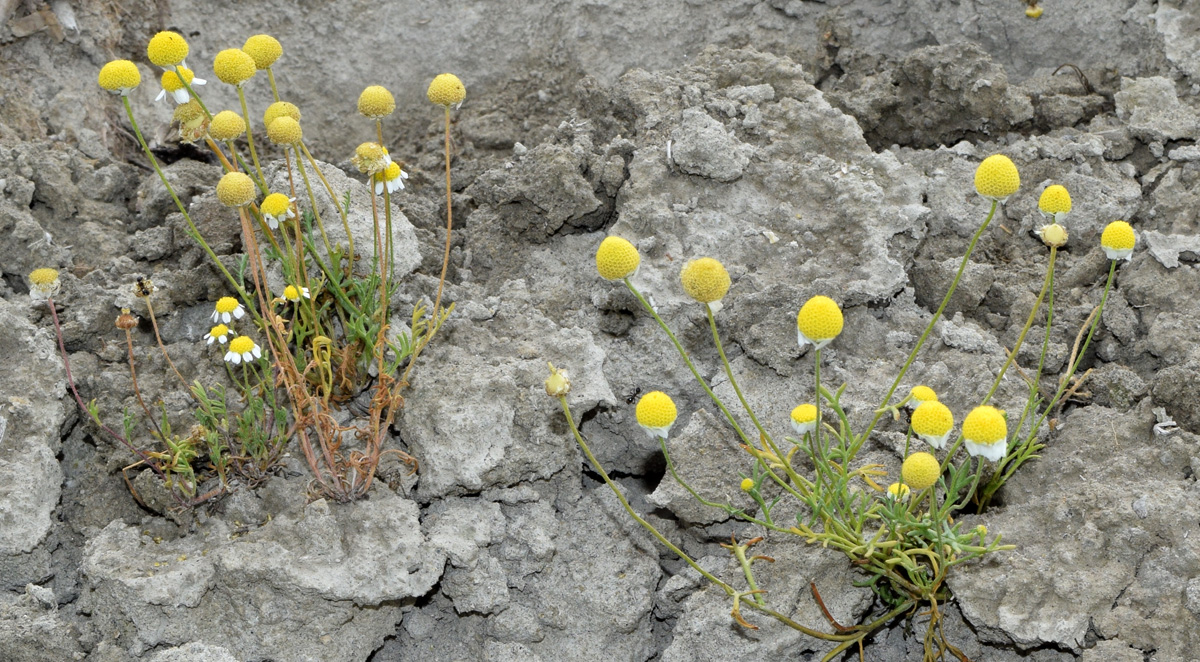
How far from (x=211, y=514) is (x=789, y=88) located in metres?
2.23

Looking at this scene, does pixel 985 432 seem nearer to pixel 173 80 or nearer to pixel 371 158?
pixel 371 158

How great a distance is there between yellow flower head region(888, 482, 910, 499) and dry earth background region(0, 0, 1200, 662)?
24 cm

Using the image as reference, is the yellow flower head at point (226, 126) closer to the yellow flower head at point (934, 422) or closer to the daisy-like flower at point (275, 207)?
the daisy-like flower at point (275, 207)

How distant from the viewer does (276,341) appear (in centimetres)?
301

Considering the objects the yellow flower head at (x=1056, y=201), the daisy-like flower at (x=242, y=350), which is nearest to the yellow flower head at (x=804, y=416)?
the yellow flower head at (x=1056, y=201)

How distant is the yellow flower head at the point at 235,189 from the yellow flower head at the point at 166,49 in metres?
0.31

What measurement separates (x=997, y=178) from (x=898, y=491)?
2.48ft

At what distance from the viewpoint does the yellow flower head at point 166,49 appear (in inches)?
101

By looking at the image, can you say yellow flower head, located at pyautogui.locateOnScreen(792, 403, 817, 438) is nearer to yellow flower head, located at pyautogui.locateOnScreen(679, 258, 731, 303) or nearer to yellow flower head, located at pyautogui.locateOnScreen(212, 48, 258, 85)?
yellow flower head, located at pyautogui.locateOnScreen(679, 258, 731, 303)

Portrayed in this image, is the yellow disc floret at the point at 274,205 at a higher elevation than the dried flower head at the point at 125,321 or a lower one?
higher

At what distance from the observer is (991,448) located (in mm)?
2111

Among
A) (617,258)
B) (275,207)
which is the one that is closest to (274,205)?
(275,207)

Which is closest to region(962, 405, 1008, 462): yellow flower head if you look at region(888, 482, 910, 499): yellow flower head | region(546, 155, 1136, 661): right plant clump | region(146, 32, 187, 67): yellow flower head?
region(546, 155, 1136, 661): right plant clump

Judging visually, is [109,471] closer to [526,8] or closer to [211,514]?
[211,514]
